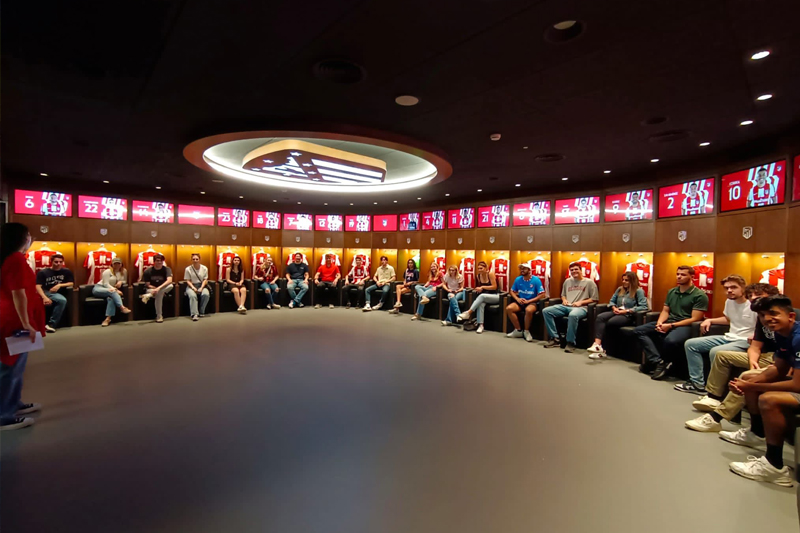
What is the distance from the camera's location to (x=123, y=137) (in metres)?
4.66

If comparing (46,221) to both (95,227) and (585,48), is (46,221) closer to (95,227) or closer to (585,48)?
(95,227)

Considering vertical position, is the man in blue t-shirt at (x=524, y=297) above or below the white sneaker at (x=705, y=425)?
above

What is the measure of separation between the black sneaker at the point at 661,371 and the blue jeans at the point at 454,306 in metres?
3.61

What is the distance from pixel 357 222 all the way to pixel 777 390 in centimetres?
982

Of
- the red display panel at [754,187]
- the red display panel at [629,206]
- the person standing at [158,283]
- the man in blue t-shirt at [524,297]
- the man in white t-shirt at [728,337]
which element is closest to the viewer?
the man in white t-shirt at [728,337]

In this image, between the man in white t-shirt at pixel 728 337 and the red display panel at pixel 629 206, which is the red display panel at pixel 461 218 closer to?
the red display panel at pixel 629 206

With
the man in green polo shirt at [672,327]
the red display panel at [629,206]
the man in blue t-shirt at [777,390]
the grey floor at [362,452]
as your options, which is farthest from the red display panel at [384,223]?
the man in blue t-shirt at [777,390]

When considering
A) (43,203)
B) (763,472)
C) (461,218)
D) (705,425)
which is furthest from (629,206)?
(43,203)

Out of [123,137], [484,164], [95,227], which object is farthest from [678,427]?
[95,227]

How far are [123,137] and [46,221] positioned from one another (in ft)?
14.8

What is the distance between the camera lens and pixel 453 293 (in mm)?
7785

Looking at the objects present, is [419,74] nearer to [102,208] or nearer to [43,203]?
[102,208]

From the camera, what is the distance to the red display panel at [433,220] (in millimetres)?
9727

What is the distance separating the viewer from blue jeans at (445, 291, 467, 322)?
295 inches
